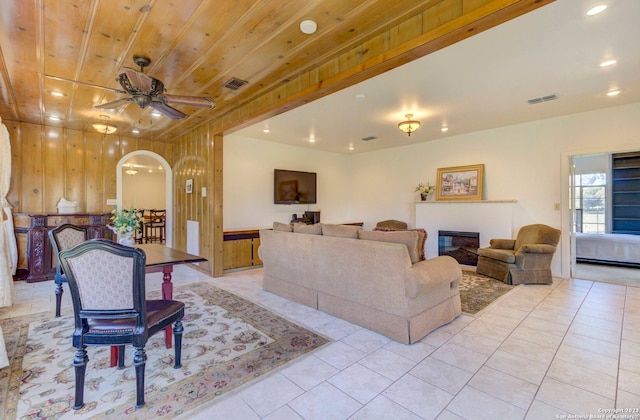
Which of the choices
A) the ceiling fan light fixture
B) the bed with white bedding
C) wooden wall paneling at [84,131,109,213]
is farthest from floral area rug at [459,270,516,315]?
wooden wall paneling at [84,131,109,213]

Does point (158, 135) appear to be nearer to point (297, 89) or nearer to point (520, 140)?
point (297, 89)

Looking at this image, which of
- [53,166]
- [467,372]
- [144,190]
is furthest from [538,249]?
[144,190]

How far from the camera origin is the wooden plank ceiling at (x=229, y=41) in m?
2.14

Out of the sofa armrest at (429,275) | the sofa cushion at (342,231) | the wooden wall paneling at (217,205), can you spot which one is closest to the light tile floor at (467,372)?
the sofa armrest at (429,275)

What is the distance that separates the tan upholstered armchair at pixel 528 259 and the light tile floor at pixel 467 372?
103cm

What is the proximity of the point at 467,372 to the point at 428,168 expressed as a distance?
5.24 metres

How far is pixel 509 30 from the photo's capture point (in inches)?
96.7

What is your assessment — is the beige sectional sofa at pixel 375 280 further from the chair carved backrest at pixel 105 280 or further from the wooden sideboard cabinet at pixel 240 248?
the wooden sideboard cabinet at pixel 240 248

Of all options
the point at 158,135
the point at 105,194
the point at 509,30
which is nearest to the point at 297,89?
the point at 509,30

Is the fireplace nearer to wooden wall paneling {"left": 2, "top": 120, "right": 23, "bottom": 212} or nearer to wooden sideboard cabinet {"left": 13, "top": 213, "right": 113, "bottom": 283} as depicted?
wooden sideboard cabinet {"left": 13, "top": 213, "right": 113, "bottom": 283}

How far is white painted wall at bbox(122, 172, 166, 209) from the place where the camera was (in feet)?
36.0

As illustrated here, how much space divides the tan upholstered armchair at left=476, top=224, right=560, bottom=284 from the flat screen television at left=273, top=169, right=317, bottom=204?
13.2ft

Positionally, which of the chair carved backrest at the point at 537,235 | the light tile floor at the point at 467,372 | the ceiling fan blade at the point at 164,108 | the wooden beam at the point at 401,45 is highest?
the wooden beam at the point at 401,45

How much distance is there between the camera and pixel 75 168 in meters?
5.52
